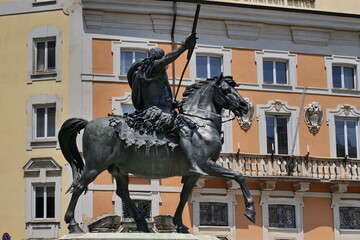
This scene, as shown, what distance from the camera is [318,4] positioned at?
131ft

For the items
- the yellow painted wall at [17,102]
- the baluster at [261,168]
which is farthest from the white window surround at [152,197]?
the baluster at [261,168]

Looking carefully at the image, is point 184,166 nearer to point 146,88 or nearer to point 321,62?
point 146,88

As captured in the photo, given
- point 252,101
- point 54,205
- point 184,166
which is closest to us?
point 184,166

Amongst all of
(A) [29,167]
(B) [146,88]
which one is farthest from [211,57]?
(B) [146,88]

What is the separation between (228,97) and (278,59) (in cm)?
2301

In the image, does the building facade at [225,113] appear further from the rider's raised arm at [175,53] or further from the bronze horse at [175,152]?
the rider's raised arm at [175,53]

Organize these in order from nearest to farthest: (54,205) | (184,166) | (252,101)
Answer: (184,166) < (54,205) < (252,101)

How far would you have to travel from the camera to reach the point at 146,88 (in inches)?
631

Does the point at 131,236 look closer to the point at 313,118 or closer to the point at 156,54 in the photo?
the point at 156,54

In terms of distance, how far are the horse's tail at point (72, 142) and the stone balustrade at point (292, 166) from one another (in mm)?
19790

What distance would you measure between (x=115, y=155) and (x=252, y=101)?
74.7ft

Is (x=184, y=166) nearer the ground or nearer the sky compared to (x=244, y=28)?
nearer the ground

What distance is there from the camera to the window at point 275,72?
3844 cm

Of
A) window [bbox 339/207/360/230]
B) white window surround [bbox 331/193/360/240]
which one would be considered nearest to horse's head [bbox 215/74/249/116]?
white window surround [bbox 331/193/360/240]
